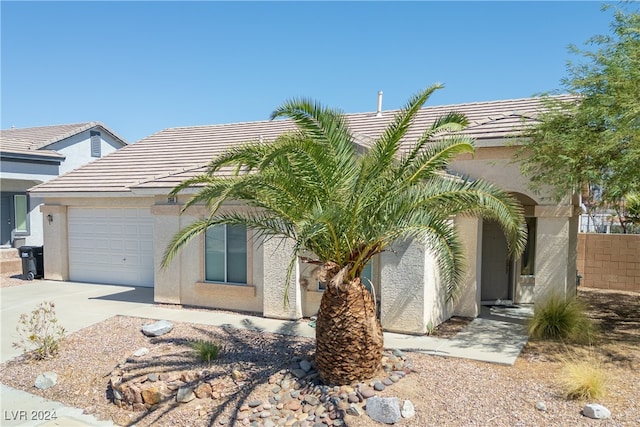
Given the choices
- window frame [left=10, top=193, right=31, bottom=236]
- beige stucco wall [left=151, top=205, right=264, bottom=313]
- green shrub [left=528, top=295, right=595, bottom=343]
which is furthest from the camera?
window frame [left=10, top=193, right=31, bottom=236]

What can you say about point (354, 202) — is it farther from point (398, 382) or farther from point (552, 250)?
point (552, 250)

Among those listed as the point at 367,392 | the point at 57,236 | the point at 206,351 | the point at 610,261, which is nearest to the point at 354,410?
the point at 367,392

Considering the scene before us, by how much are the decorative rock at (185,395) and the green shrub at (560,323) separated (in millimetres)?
6937

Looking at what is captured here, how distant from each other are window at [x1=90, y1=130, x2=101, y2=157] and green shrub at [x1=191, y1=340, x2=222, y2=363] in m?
22.0

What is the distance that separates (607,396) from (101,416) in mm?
Result: 7828

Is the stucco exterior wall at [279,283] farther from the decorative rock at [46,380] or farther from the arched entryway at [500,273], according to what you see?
the arched entryway at [500,273]

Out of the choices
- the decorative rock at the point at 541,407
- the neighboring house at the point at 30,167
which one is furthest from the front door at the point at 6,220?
the decorative rock at the point at 541,407

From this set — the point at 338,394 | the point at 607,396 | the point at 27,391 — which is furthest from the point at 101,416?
the point at 607,396

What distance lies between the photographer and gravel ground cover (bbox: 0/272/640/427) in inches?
262

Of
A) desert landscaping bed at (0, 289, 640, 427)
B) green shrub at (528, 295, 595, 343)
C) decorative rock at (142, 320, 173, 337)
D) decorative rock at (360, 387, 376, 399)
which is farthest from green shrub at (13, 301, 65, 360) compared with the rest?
green shrub at (528, 295, 595, 343)

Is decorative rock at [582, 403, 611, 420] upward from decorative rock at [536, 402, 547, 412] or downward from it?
upward

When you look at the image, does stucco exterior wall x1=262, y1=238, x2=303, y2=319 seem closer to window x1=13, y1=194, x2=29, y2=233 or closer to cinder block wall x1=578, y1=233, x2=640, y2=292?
cinder block wall x1=578, y1=233, x2=640, y2=292

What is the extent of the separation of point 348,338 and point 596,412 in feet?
11.6

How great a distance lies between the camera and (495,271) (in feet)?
47.3
